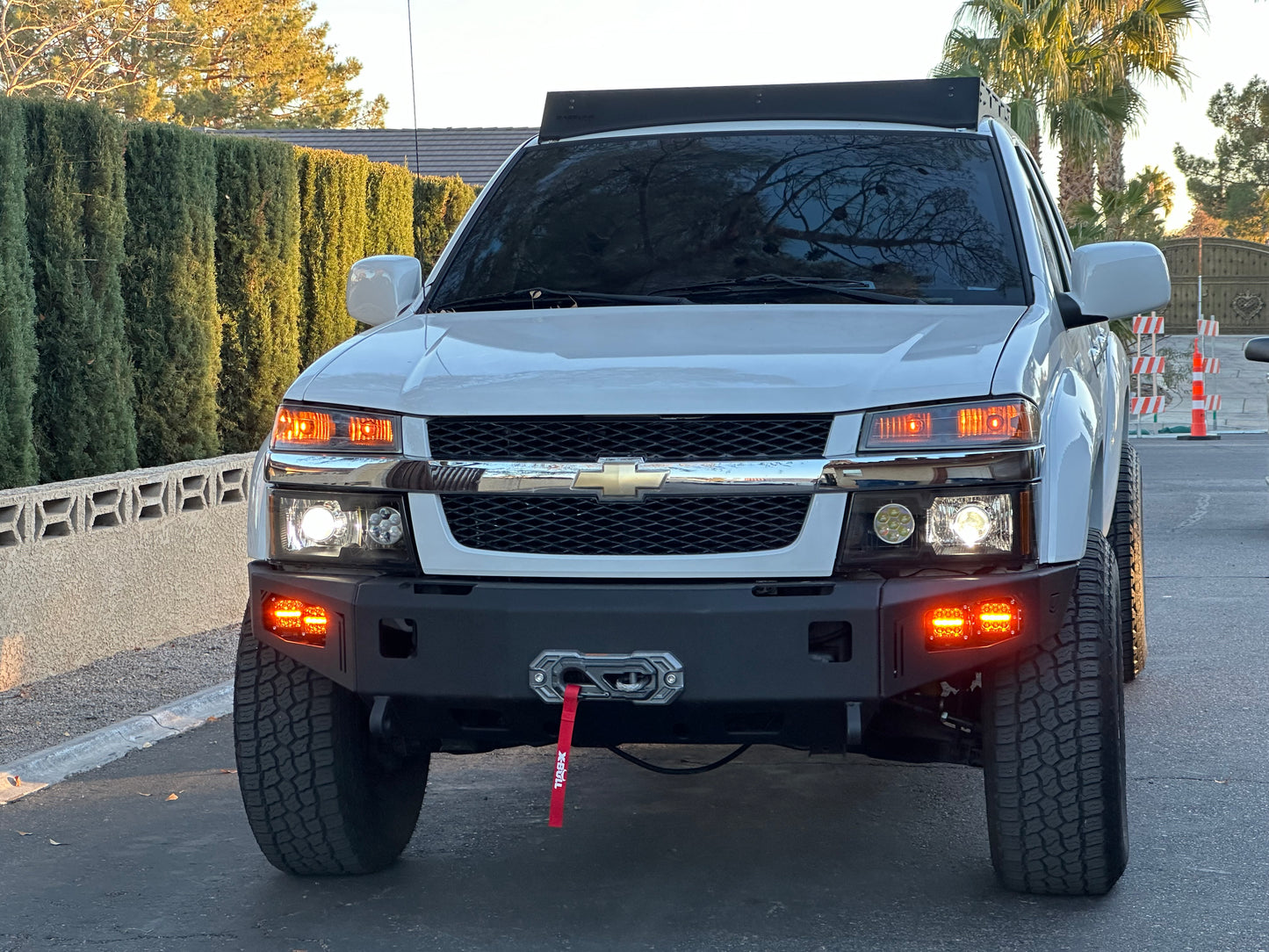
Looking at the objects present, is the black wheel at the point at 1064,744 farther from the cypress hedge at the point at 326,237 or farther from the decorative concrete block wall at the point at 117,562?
the cypress hedge at the point at 326,237

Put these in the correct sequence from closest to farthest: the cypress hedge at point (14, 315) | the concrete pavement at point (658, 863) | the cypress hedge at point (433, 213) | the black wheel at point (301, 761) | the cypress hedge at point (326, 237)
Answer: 1. the concrete pavement at point (658, 863)
2. the black wheel at point (301, 761)
3. the cypress hedge at point (14, 315)
4. the cypress hedge at point (326, 237)
5. the cypress hedge at point (433, 213)

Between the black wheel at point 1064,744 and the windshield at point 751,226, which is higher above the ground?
the windshield at point 751,226

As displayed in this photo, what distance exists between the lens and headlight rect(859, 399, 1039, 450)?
3.72m

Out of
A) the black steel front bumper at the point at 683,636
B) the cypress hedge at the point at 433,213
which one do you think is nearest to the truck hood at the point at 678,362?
the black steel front bumper at the point at 683,636

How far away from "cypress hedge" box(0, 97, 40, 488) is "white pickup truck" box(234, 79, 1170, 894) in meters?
3.61

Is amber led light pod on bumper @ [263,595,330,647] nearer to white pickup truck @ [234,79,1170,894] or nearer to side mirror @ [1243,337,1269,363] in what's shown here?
white pickup truck @ [234,79,1170,894]

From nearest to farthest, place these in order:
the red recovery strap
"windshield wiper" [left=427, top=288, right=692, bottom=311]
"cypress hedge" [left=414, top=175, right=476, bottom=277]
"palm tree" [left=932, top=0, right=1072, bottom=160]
→ the red recovery strap
"windshield wiper" [left=427, top=288, right=692, bottom=311]
"cypress hedge" [left=414, top=175, right=476, bottom=277]
"palm tree" [left=932, top=0, right=1072, bottom=160]

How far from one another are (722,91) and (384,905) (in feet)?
9.10

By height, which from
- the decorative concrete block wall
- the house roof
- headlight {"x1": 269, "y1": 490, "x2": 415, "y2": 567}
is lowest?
the decorative concrete block wall

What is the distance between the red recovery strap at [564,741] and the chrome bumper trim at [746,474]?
1.46 ft

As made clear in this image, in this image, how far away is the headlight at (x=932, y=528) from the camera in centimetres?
372

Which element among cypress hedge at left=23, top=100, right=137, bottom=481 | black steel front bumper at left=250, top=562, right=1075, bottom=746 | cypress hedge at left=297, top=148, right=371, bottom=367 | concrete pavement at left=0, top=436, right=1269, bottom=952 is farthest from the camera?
cypress hedge at left=297, top=148, right=371, bottom=367

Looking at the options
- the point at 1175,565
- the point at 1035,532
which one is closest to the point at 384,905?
the point at 1035,532

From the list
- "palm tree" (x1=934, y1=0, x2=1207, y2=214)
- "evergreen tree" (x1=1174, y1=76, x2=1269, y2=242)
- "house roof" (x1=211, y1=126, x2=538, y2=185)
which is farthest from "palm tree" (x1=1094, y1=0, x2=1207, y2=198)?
"evergreen tree" (x1=1174, y1=76, x2=1269, y2=242)
